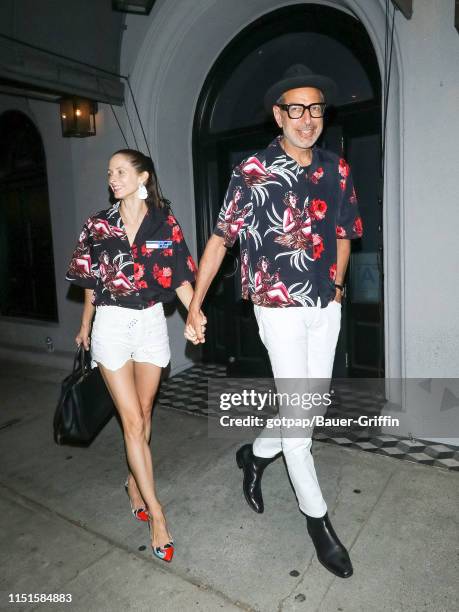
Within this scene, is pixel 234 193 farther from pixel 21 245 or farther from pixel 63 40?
pixel 21 245

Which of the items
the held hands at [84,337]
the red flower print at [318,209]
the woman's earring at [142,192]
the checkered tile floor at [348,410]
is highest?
the woman's earring at [142,192]

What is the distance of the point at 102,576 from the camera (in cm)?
246

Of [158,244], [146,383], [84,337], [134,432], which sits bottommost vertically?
[134,432]

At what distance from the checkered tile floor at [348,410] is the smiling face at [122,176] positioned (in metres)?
2.52

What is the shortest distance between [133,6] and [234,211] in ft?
12.3

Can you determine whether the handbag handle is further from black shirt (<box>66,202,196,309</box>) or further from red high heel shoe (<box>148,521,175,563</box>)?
red high heel shoe (<box>148,521,175,563</box>)

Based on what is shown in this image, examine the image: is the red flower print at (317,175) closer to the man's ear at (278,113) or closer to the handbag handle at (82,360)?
the man's ear at (278,113)

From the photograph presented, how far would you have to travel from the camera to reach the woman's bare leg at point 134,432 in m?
2.59

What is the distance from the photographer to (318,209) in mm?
2445

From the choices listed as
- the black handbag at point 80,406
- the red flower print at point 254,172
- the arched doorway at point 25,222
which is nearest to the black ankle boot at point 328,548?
the black handbag at point 80,406

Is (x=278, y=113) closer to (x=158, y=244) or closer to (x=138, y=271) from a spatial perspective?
(x=158, y=244)

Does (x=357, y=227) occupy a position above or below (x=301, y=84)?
below

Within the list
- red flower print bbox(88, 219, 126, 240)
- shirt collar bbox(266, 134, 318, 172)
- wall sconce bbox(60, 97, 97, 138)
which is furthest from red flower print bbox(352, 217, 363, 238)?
wall sconce bbox(60, 97, 97, 138)

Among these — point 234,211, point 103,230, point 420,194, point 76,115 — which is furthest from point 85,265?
point 76,115
